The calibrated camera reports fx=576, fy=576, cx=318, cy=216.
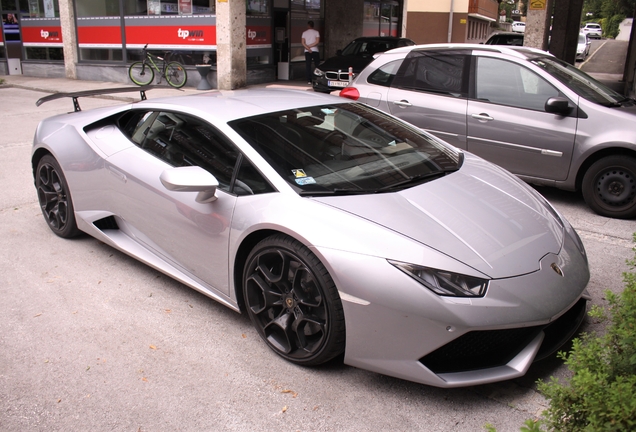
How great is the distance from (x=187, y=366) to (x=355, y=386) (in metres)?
0.95

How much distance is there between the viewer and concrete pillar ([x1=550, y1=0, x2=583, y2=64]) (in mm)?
20812

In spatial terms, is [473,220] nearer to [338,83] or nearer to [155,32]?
[338,83]

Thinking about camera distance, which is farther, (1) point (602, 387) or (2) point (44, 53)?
(2) point (44, 53)

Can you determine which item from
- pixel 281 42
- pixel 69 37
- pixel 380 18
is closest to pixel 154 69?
pixel 281 42

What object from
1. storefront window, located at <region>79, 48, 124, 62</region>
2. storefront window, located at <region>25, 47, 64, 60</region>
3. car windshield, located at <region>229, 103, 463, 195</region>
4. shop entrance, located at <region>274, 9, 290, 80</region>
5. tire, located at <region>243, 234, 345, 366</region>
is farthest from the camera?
storefront window, located at <region>25, 47, 64, 60</region>

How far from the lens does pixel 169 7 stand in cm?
1673

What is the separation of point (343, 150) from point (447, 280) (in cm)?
128

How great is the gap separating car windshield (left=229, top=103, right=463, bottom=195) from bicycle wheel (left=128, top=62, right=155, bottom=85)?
14186mm

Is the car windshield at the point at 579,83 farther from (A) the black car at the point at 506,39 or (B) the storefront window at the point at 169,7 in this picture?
(A) the black car at the point at 506,39

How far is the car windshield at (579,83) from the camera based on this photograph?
5875 mm

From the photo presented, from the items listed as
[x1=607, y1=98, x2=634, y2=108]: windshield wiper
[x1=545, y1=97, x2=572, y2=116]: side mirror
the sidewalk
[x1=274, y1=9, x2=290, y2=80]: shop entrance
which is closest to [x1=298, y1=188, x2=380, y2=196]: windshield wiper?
[x1=545, y1=97, x2=572, y2=116]: side mirror

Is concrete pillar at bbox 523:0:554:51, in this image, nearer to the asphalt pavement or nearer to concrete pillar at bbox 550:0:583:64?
concrete pillar at bbox 550:0:583:64

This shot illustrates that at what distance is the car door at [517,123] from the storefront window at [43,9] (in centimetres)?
1791

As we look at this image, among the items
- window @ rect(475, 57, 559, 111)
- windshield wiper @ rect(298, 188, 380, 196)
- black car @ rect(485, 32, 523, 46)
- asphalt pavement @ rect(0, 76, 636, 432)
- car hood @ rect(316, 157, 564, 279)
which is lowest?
asphalt pavement @ rect(0, 76, 636, 432)
